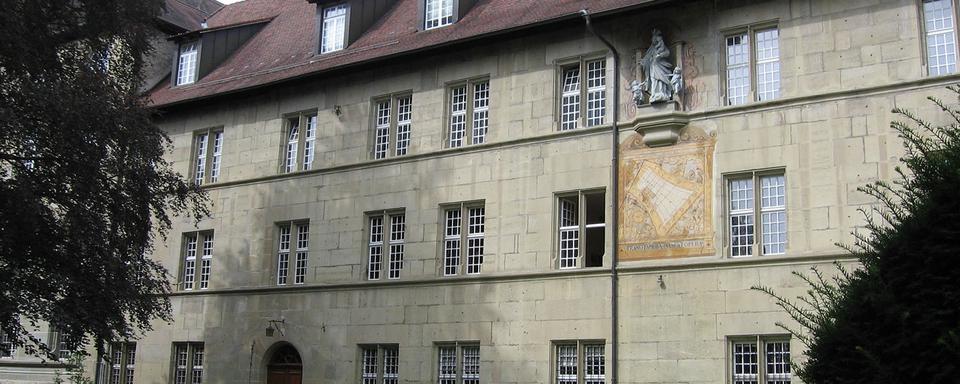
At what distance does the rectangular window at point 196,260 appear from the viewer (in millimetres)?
28656

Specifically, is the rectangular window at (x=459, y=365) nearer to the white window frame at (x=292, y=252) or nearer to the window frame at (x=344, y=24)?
the white window frame at (x=292, y=252)

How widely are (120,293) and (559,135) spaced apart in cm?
902

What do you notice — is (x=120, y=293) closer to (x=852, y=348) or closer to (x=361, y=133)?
(x=361, y=133)

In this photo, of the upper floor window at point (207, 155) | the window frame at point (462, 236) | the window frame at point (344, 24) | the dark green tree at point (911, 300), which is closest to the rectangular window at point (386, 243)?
the window frame at point (462, 236)

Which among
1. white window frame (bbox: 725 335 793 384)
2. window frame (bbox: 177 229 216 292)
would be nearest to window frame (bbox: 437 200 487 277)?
white window frame (bbox: 725 335 793 384)

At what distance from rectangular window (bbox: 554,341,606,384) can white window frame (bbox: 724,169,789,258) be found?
329cm

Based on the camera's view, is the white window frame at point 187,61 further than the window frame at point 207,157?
Yes

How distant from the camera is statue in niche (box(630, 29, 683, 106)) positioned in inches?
833

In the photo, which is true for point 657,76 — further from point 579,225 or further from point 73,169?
point 73,169

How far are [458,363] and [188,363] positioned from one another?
27.6ft

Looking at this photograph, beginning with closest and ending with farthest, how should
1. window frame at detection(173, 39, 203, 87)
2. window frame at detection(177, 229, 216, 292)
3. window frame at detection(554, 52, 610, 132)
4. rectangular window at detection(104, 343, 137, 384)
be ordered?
window frame at detection(554, 52, 610, 132), window frame at detection(177, 229, 216, 292), rectangular window at detection(104, 343, 137, 384), window frame at detection(173, 39, 203, 87)

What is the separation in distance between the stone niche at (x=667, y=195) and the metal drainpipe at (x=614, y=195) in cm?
12

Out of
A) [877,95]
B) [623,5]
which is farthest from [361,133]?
[877,95]

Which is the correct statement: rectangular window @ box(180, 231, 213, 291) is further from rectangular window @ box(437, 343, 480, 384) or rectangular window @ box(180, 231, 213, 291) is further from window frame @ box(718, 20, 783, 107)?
window frame @ box(718, 20, 783, 107)
